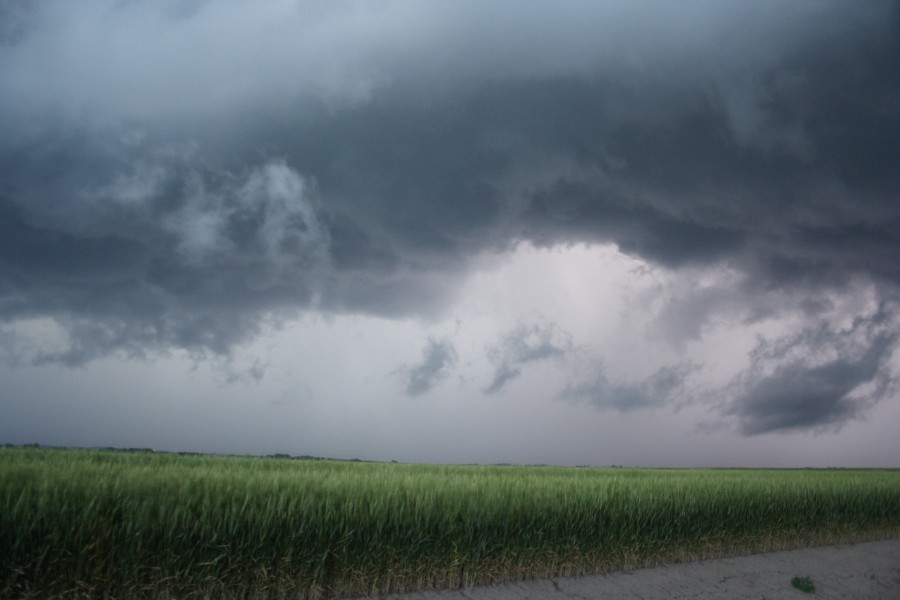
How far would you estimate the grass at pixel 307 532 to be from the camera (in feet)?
17.2

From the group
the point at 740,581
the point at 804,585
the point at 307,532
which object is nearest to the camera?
the point at 307,532

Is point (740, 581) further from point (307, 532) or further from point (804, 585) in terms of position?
point (307, 532)

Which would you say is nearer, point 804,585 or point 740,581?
point 740,581

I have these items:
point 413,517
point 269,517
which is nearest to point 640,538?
point 413,517

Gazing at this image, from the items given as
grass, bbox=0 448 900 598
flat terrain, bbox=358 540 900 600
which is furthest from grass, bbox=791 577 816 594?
grass, bbox=0 448 900 598

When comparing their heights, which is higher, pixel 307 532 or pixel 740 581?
pixel 307 532

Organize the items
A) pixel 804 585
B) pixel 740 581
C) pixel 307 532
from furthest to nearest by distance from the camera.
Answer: pixel 804 585 < pixel 740 581 < pixel 307 532

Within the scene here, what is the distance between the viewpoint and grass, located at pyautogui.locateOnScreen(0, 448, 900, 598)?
5.25 m

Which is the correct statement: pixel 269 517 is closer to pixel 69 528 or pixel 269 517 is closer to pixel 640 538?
pixel 69 528

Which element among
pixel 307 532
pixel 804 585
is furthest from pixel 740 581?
pixel 307 532

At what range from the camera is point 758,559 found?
11367 millimetres

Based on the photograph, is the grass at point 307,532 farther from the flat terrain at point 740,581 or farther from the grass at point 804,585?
the grass at point 804,585

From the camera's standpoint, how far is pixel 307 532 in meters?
6.36

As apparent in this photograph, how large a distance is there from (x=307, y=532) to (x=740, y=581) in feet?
25.6
